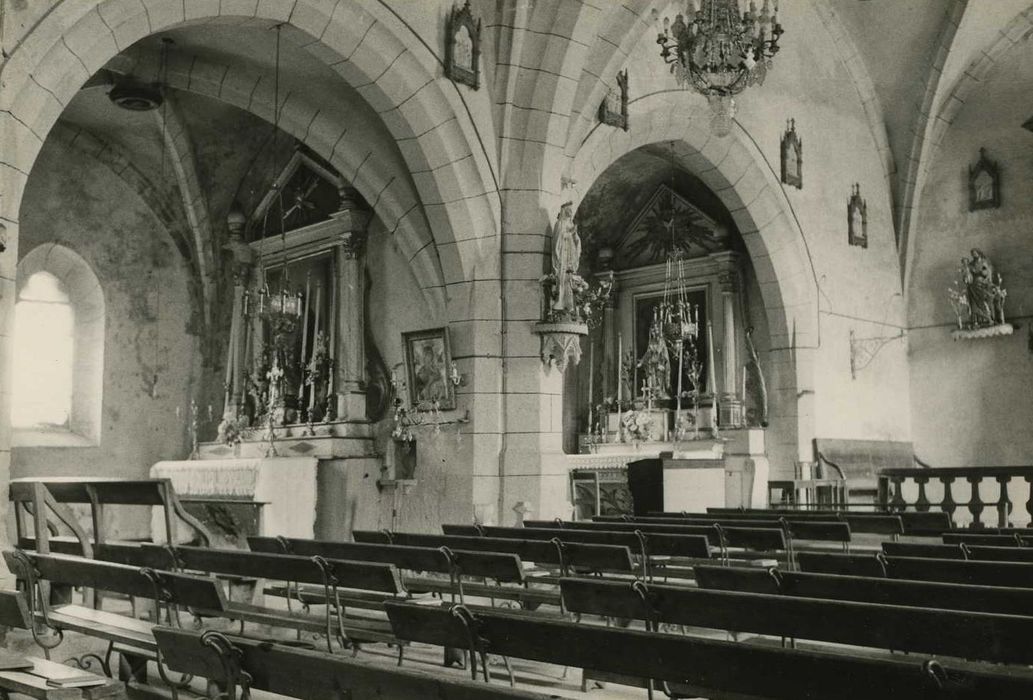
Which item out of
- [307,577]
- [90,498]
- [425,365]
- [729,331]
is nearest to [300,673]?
[307,577]

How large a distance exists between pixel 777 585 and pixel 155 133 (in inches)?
485

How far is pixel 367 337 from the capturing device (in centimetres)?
1275

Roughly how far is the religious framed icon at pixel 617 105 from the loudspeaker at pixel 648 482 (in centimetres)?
391

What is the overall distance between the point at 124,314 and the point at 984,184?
13264 mm

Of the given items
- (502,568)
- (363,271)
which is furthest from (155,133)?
(502,568)

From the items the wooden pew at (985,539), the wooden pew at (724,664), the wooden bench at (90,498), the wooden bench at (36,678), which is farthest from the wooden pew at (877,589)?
the wooden bench at (90,498)

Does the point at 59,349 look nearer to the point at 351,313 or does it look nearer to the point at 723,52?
the point at 351,313

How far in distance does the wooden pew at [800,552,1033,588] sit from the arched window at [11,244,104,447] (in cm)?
1195

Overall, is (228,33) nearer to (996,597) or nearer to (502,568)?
(502,568)

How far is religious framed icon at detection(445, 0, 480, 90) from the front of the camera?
10.2 m

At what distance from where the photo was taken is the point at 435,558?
5.28 meters

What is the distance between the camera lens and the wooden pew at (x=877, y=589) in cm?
370

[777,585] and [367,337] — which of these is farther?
[367,337]

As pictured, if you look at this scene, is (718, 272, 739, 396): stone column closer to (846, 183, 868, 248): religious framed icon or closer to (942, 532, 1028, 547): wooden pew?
(846, 183, 868, 248): religious framed icon
